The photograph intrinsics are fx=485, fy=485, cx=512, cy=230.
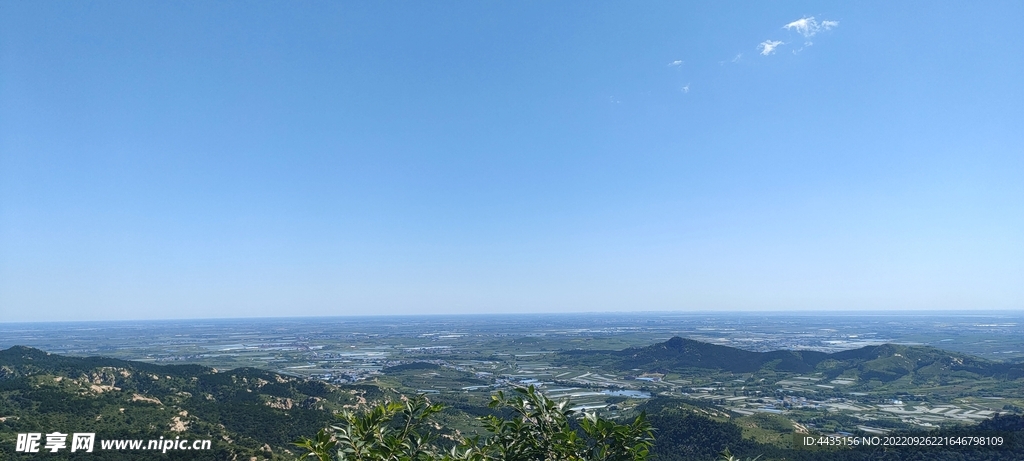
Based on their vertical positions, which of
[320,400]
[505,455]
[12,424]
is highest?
[505,455]

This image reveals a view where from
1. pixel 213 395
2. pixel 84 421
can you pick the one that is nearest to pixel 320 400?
pixel 213 395

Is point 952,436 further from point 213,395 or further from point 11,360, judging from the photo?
point 11,360

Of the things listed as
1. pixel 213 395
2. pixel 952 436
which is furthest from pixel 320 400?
pixel 952 436

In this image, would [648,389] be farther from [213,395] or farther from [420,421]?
[420,421]

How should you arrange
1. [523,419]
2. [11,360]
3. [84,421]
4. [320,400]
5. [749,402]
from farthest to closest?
[749,402], [11,360], [320,400], [84,421], [523,419]

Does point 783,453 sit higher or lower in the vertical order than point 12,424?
lower

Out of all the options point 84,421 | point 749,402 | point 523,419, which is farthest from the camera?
point 749,402

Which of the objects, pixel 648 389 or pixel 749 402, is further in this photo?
pixel 648 389
